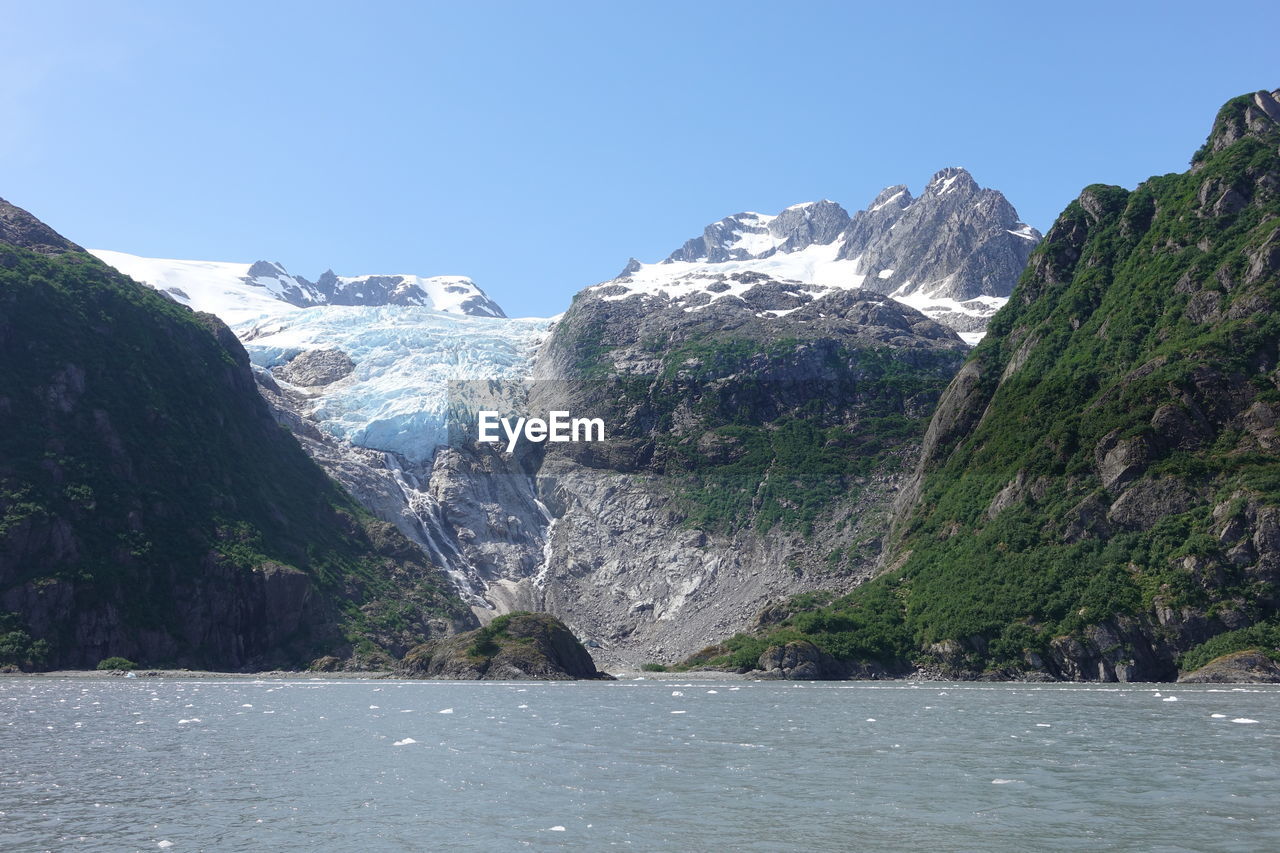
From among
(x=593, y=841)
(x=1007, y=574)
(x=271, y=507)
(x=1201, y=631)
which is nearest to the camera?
(x=593, y=841)

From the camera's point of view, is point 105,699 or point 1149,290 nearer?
point 105,699

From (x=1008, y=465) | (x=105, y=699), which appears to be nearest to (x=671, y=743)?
(x=105, y=699)

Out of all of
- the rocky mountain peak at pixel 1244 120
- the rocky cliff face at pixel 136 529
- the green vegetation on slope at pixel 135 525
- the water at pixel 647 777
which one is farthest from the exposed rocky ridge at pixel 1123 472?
the green vegetation on slope at pixel 135 525

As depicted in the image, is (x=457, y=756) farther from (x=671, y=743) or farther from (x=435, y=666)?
Answer: (x=435, y=666)

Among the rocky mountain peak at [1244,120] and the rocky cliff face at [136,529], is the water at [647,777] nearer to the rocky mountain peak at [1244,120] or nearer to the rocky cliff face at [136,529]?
the rocky cliff face at [136,529]

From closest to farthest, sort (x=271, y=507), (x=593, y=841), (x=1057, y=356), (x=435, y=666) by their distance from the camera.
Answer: (x=593, y=841), (x=435, y=666), (x=1057, y=356), (x=271, y=507)

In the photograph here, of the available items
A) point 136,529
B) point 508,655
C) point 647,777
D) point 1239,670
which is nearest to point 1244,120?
point 1239,670

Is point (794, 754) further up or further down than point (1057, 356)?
further down
